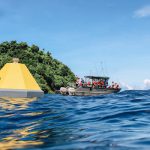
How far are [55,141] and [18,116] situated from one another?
16.3 feet

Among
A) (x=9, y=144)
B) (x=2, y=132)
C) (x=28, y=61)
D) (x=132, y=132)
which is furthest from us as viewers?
(x=28, y=61)

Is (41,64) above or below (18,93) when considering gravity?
above

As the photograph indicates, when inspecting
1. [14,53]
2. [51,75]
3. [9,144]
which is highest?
[14,53]

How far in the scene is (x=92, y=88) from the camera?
6869 centimetres

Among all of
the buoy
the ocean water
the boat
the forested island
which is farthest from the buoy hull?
the forested island

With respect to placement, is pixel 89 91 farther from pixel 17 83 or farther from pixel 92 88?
pixel 17 83

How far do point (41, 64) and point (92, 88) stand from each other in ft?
74.9

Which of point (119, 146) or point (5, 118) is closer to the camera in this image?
point (119, 146)

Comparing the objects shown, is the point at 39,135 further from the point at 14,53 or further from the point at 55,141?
the point at 14,53

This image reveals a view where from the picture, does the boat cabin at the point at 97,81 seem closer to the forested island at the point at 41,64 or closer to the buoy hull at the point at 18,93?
the forested island at the point at 41,64

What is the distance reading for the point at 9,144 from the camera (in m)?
6.63

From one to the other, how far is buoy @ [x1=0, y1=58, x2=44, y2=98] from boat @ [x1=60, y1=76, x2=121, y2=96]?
1594 inches

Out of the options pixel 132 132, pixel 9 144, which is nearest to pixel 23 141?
pixel 9 144

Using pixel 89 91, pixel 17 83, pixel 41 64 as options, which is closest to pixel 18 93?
pixel 17 83
